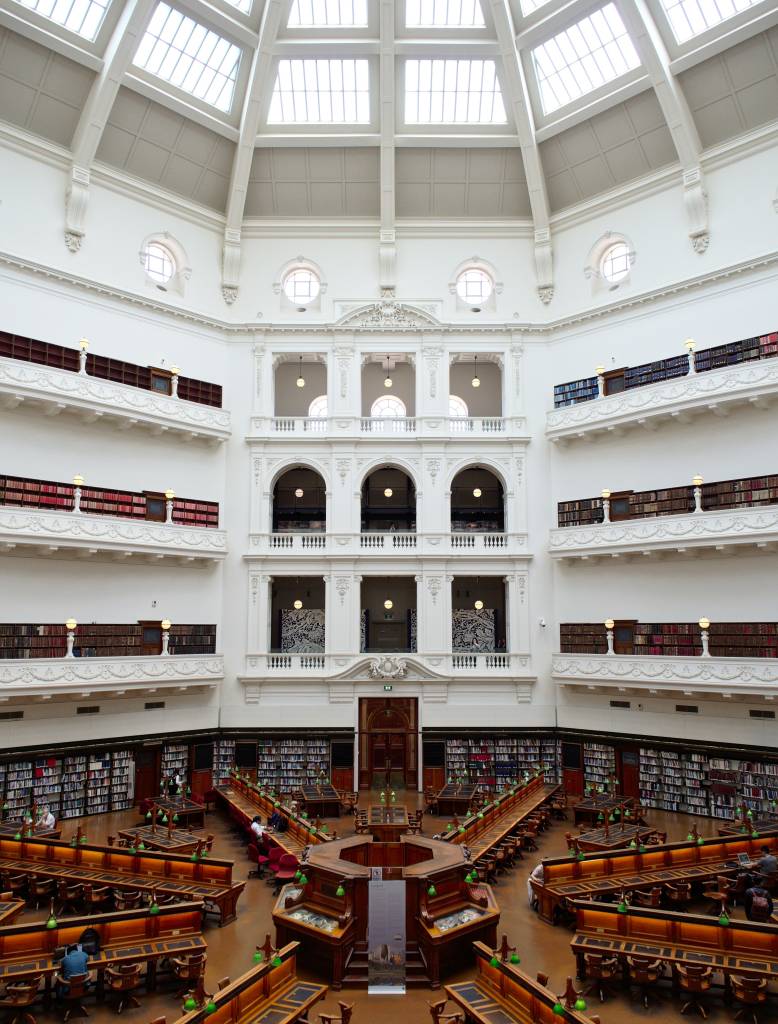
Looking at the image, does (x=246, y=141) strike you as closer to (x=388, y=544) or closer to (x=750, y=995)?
(x=388, y=544)

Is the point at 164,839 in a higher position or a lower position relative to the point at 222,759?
lower

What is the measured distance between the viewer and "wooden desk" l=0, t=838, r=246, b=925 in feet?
40.5

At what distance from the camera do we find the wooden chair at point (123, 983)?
31.4 ft

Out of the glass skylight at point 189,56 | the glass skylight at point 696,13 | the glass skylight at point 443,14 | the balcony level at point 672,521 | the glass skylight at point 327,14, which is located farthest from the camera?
the glass skylight at point 443,14

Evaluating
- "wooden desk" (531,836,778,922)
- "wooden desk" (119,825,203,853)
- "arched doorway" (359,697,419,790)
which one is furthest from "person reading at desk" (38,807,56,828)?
"wooden desk" (531,836,778,922)

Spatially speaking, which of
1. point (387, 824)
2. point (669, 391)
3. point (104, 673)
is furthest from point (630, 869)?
point (104, 673)

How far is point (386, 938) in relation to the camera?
11.3m

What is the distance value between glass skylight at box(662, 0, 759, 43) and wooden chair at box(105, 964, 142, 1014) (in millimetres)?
23584

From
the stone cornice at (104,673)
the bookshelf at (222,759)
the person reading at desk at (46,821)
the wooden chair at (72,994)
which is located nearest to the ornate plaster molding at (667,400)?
the stone cornice at (104,673)

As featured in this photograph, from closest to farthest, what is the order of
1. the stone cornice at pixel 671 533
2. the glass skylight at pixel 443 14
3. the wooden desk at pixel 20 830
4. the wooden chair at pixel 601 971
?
the wooden chair at pixel 601 971 < the wooden desk at pixel 20 830 < the stone cornice at pixel 671 533 < the glass skylight at pixel 443 14

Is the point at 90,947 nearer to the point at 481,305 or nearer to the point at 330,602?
the point at 330,602

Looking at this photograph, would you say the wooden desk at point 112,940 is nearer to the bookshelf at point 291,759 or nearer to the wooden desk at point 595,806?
the wooden desk at point 595,806

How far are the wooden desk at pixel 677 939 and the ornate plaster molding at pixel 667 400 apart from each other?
12.7m

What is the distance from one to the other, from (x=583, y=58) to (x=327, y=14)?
732cm
